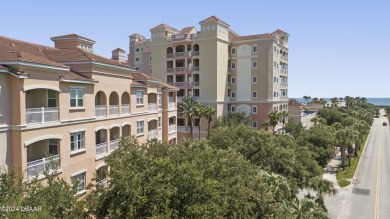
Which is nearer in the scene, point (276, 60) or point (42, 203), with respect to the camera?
point (42, 203)

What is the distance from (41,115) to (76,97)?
13.2 ft

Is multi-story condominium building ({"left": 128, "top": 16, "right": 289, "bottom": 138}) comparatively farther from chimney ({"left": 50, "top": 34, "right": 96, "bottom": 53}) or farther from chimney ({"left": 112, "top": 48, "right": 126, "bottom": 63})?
chimney ({"left": 50, "top": 34, "right": 96, "bottom": 53})

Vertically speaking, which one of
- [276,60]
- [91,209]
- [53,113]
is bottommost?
[91,209]

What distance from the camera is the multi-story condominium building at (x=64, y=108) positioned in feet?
63.3

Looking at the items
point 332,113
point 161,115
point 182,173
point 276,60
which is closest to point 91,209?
point 182,173

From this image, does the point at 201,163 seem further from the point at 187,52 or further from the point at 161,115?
the point at 187,52

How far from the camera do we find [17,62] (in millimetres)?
18922

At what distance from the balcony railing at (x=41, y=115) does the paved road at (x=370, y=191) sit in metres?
31.2

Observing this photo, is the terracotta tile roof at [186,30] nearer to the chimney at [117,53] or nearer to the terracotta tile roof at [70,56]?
the chimney at [117,53]

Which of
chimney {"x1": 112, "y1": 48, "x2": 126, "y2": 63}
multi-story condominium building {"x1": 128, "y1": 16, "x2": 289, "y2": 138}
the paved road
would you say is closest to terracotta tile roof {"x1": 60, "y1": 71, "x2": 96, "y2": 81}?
the paved road

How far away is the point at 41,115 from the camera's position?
829 inches

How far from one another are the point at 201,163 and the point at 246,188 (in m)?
2.99

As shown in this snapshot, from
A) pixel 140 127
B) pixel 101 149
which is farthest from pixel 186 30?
pixel 101 149

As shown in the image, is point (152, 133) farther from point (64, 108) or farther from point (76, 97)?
point (64, 108)
